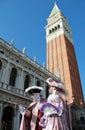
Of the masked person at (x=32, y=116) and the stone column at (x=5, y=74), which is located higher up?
the stone column at (x=5, y=74)

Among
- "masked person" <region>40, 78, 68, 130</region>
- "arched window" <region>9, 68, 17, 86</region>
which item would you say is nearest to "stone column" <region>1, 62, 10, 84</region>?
"arched window" <region>9, 68, 17, 86</region>

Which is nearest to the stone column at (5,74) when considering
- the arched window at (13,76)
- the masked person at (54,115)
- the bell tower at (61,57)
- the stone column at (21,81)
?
the arched window at (13,76)

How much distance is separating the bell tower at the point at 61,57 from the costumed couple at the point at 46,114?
860 inches

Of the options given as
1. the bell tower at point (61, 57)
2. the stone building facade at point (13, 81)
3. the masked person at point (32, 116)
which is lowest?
the masked person at point (32, 116)

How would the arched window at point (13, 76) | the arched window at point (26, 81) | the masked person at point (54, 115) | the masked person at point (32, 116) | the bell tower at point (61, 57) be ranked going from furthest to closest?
1. the bell tower at point (61, 57)
2. the arched window at point (26, 81)
3. the arched window at point (13, 76)
4. the masked person at point (32, 116)
5. the masked person at point (54, 115)

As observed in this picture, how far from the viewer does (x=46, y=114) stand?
355 cm

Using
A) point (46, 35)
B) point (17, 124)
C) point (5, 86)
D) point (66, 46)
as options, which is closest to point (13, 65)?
point (5, 86)

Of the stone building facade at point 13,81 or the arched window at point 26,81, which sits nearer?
the stone building facade at point 13,81

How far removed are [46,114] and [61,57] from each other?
2794 centimetres

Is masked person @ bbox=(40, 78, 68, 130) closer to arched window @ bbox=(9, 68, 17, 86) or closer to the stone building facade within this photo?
the stone building facade

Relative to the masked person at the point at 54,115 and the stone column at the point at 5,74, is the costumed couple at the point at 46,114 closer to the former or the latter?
the masked person at the point at 54,115

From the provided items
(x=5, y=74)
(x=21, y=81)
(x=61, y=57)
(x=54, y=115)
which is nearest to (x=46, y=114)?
(x=54, y=115)

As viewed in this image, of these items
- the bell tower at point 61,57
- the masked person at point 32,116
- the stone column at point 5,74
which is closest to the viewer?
the masked person at point 32,116

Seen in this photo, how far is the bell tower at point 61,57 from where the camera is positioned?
27769mm
